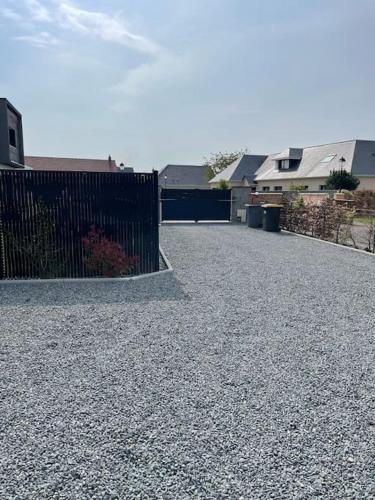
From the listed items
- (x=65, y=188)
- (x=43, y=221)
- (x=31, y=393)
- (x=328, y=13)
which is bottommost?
(x=31, y=393)

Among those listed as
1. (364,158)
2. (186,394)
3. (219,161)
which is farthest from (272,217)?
(219,161)

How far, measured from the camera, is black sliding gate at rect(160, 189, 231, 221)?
1878 cm

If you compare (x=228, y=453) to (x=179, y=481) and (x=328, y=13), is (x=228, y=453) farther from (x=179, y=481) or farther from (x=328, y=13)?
(x=328, y=13)

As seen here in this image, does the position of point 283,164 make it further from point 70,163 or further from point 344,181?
point 70,163

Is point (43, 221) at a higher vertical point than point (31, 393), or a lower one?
higher

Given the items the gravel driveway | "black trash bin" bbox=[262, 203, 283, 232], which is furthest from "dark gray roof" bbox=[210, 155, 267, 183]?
the gravel driveway

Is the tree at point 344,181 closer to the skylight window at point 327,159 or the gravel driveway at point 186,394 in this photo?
the skylight window at point 327,159

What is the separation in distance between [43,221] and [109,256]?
1382 mm

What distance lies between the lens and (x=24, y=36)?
7484mm

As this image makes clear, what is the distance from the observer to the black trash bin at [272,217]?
533 inches

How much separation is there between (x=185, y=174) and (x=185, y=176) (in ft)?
1.51

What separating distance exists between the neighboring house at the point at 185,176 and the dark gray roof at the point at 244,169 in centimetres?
1214

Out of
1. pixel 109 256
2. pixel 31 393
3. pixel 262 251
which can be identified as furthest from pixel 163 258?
pixel 31 393

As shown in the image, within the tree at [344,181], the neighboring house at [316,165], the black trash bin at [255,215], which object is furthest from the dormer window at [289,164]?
the black trash bin at [255,215]
